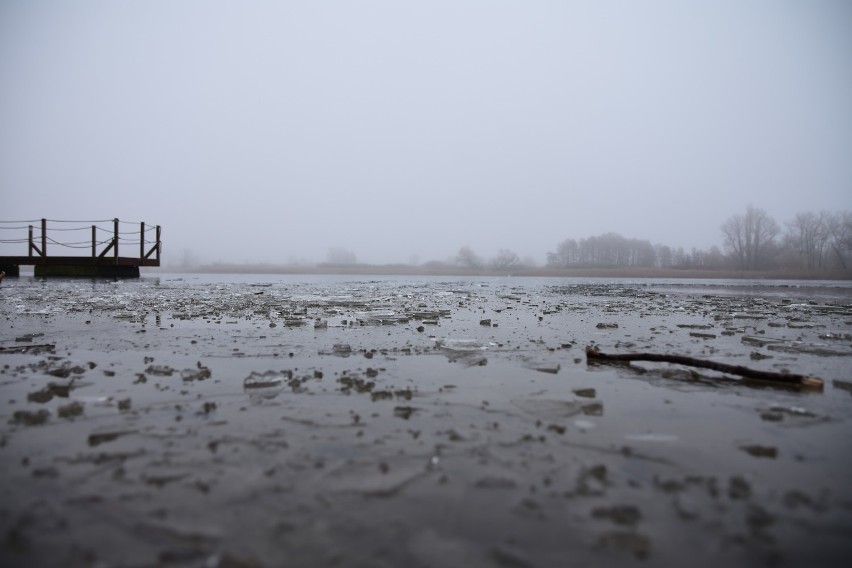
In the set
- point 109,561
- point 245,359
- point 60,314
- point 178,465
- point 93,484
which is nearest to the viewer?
point 109,561

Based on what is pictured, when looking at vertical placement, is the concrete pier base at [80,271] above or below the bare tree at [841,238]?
below

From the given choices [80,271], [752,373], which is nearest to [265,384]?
[752,373]

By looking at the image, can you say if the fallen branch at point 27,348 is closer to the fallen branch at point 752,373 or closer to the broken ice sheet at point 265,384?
the broken ice sheet at point 265,384

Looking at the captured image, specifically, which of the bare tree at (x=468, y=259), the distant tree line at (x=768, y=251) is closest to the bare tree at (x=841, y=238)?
the distant tree line at (x=768, y=251)

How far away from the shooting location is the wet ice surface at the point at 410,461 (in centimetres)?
178

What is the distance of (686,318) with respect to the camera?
35.7ft

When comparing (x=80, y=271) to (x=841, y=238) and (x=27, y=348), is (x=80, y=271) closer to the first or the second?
(x=27, y=348)

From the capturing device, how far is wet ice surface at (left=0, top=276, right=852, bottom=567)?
1780 mm

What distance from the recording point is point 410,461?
2.60 m

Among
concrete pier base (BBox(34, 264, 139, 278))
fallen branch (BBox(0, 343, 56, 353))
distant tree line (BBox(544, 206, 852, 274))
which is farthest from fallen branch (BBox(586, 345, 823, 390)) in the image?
distant tree line (BBox(544, 206, 852, 274))

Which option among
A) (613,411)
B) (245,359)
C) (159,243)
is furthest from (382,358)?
(159,243)

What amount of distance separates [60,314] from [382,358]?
27.5 feet

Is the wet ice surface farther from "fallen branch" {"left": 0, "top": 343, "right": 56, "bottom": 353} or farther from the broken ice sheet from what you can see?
"fallen branch" {"left": 0, "top": 343, "right": 56, "bottom": 353}

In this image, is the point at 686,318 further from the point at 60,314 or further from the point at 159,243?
the point at 159,243
